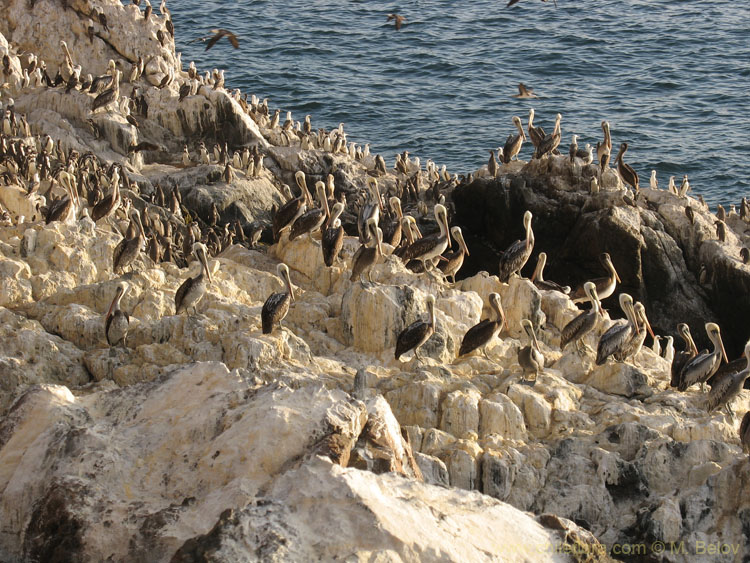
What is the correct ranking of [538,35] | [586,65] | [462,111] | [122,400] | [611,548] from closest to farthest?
1. [122,400]
2. [611,548]
3. [462,111]
4. [586,65]
5. [538,35]

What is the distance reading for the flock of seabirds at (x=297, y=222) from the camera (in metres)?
14.1

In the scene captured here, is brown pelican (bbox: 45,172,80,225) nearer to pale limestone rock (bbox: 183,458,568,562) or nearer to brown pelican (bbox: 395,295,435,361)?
Answer: brown pelican (bbox: 395,295,435,361)

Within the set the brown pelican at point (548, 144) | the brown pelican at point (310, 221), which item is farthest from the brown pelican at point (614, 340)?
the brown pelican at point (548, 144)

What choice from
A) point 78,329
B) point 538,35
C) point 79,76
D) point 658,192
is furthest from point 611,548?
point 538,35

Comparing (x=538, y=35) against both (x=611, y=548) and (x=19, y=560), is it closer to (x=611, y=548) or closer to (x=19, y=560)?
(x=611, y=548)

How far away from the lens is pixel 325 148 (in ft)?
91.0

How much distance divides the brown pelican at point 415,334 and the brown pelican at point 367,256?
164 centimetres

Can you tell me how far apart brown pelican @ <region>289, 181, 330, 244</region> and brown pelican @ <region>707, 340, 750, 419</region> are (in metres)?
6.36

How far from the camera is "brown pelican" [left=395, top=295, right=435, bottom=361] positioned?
45.0 ft

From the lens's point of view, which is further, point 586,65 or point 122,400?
point 586,65

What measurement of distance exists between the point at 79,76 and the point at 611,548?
21.1 metres

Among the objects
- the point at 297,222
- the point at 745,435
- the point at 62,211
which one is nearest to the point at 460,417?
the point at 745,435

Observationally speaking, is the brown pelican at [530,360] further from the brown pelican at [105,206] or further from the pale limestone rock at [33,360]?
the brown pelican at [105,206]

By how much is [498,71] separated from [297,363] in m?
27.6
